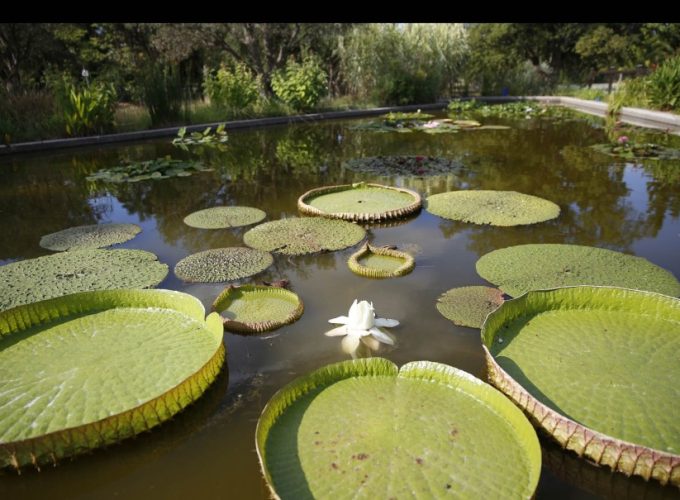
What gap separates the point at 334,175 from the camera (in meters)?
6.86

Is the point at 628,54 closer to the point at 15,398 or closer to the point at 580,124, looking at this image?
the point at 580,124

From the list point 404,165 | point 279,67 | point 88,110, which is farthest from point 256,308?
point 279,67

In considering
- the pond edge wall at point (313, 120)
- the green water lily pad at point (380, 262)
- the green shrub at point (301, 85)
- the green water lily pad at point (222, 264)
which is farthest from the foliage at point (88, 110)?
the green water lily pad at point (380, 262)

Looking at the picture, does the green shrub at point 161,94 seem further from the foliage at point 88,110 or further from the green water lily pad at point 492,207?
the green water lily pad at point 492,207

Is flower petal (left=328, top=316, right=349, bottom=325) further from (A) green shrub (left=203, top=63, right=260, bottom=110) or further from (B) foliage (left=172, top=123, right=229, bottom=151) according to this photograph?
(A) green shrub (left=203, top=63, right=260, bottom=110)

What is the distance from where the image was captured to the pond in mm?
1814

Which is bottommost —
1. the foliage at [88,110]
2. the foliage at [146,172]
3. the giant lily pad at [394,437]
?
the giant lily pad at [394,437]

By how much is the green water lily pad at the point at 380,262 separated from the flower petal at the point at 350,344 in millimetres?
883

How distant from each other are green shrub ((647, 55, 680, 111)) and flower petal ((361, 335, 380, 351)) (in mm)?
11627

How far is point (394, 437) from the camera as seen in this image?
172 centimetres

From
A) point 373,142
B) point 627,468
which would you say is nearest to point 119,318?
point 627,468

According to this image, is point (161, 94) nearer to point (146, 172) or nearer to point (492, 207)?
point (146, 172)

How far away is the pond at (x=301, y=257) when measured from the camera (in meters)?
1.81

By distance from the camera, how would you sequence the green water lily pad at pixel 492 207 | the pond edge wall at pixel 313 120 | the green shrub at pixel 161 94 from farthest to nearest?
the green shrub at pixel 161 94 → the pond edge wall at pixel 313 120 → the green water lily pad at pixel 492 207
